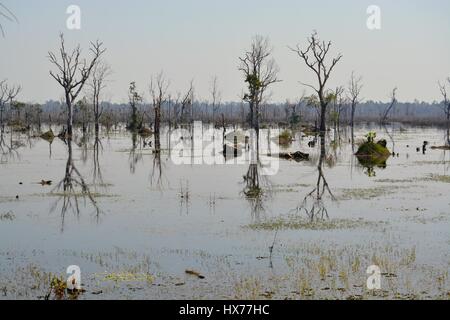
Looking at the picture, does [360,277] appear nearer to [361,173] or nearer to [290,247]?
[290,247]

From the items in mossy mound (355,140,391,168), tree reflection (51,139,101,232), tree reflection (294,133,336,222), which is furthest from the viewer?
mossy mound (355,140,391,168)

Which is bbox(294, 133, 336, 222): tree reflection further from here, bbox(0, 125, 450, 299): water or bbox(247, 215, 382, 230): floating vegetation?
bbox(247, 215, 382, 230): floating vegetation

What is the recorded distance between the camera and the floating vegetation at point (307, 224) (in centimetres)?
1483

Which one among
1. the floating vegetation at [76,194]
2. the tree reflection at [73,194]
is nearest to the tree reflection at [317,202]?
the tree reflection at [73,194]

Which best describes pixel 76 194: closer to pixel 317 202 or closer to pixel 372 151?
pixel 317 202

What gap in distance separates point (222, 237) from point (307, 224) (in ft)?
8.82

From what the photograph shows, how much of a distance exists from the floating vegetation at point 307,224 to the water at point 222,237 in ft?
0.16

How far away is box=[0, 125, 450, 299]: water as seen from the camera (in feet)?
32.7

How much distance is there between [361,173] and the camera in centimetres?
2745

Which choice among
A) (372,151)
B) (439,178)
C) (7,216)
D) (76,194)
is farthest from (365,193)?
(372,151)

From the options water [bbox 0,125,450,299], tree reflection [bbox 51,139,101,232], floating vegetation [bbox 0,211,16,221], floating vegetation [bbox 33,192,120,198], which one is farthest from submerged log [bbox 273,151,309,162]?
floating vegetation [bbox 0,211,16,221]

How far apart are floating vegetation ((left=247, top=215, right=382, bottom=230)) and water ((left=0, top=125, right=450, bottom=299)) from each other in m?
0.05

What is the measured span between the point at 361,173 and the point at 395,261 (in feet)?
53.4
